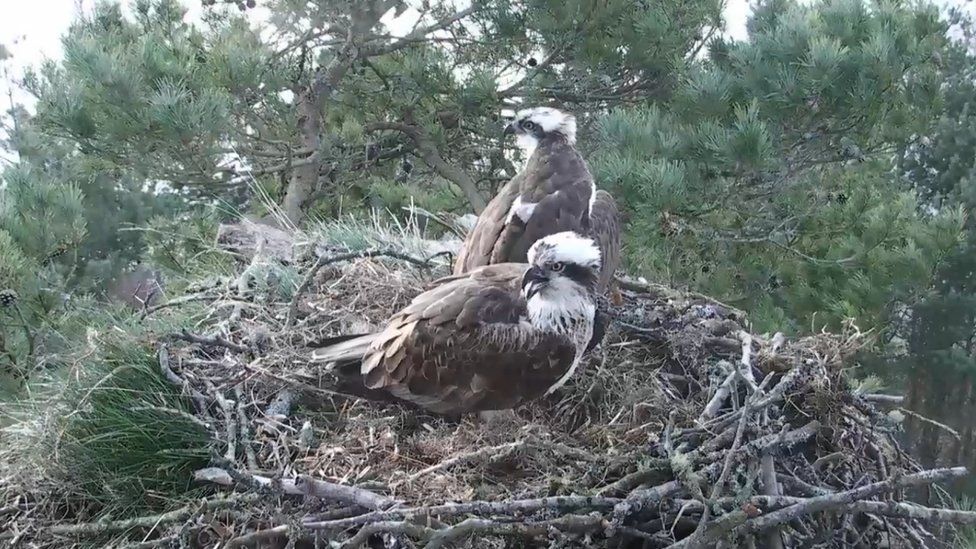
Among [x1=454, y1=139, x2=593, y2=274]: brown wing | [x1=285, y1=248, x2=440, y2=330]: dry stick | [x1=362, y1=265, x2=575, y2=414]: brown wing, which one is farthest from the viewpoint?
[x1=454, y1=139, x2=593, y2=274]: brown wing

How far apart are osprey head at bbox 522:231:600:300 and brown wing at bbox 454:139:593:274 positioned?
0.61 meters

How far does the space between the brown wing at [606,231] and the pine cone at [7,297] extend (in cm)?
254

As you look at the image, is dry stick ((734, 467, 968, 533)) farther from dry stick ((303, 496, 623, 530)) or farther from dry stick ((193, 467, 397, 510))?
dry stick ((193, 467, 397, 510))

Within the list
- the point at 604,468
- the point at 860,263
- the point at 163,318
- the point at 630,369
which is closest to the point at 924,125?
the point at 860,263

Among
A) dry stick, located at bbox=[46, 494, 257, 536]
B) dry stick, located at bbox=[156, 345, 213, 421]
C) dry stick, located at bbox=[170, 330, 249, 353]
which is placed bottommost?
dry stick, located at bbox=[46, 494, 257, 536]

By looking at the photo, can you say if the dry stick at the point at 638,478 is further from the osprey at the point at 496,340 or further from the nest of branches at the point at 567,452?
the osprey at the point at 496,340

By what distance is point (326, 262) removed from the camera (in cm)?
315

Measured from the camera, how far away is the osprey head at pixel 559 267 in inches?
97.1

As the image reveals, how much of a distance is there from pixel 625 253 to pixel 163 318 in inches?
99.2

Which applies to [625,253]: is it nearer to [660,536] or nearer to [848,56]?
[848,56]

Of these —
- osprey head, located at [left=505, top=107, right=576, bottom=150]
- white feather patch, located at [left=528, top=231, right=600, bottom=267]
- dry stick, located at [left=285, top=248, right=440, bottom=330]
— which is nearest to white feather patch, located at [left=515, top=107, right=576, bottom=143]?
osprey head, located at [left=505, top=107, right=576, bottom=150]

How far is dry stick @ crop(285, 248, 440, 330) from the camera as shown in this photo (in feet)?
9.75

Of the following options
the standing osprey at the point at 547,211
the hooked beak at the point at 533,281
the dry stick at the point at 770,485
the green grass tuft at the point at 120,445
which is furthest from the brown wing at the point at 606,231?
the green grass tuft at the point at 120,445

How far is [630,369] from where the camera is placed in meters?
2.92
